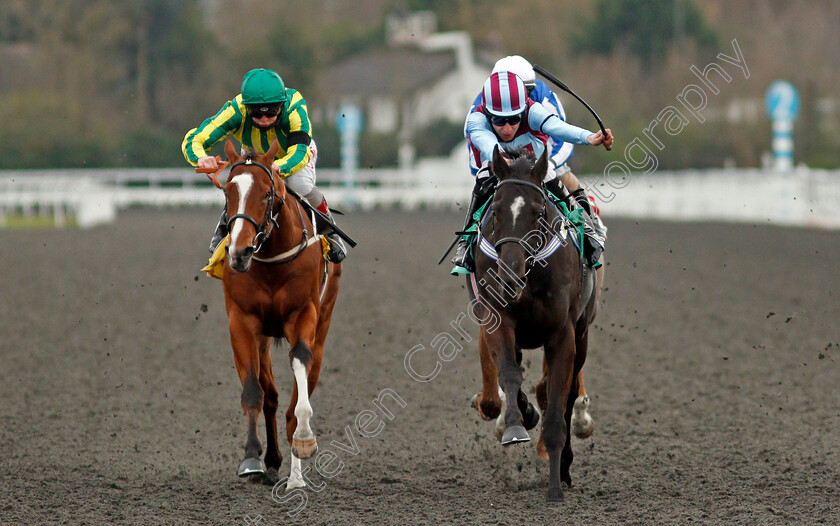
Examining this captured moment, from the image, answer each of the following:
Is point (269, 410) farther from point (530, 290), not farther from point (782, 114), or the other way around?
point (782, 114)

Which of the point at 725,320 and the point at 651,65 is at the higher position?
the point at 651,65

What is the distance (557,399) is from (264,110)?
2.25 metres

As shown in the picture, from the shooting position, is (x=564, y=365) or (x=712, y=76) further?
(x=712, y=76)

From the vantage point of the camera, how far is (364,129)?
4691 centimetres

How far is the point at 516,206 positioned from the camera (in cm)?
534

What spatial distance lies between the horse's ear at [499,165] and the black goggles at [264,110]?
4.42ft

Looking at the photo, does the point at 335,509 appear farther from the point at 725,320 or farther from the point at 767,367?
the point at 725,320

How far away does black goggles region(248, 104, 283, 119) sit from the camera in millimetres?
6125

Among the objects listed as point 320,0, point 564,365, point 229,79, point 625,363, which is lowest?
point 625,363

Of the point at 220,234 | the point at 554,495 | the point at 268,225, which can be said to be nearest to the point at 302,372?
the point at 268,225

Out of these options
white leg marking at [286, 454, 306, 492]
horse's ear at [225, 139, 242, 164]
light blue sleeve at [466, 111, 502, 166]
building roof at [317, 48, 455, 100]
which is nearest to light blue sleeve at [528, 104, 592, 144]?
light blue sleeve at [466, 111, 502, 166]

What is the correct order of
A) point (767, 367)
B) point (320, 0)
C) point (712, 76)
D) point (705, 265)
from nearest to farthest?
1. point (767, 367)
2. point (705, 265)
3. point (712, 76)
4. point (320, 0)

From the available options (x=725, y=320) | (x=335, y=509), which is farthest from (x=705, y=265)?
(x=335, y=509)

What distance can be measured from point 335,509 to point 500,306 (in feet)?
4.24
